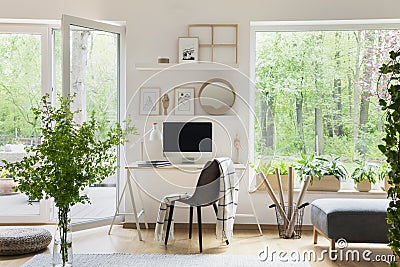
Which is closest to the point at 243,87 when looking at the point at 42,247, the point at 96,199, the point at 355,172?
the point at 355,172

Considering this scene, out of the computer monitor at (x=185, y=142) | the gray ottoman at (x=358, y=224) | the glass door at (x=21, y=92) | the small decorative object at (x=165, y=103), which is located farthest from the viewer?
the glass door at (x=21, y=92)

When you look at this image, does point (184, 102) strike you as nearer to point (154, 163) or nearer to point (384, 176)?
point (154, 163)

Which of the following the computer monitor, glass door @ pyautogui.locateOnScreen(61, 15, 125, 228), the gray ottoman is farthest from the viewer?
the computer monitor

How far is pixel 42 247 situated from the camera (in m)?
4.86

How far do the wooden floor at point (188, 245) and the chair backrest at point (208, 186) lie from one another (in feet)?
1.38

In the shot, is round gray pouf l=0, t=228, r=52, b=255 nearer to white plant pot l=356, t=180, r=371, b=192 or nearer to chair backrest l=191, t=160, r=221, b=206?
chair backrest l=191, t=160, r=221, b=206

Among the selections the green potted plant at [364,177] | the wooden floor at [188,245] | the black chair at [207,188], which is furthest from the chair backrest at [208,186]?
the green potted plant at [364,177]

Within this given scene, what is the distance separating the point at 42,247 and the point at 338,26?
3.65 metres

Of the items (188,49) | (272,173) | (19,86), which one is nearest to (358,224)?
(272,173)

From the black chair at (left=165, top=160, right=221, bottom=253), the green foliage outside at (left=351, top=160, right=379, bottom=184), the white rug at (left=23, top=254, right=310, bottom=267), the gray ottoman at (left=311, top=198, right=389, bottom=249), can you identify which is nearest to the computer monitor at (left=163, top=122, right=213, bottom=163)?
the black chair at (left=165, top=160, right=221, bottom=253)

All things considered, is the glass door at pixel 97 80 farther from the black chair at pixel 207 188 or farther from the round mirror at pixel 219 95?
the black chair at pixel 207 188

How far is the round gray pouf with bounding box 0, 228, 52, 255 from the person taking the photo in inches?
182

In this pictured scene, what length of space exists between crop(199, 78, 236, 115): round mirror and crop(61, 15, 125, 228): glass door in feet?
3.05

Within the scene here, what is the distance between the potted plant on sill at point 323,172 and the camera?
19.1ft
